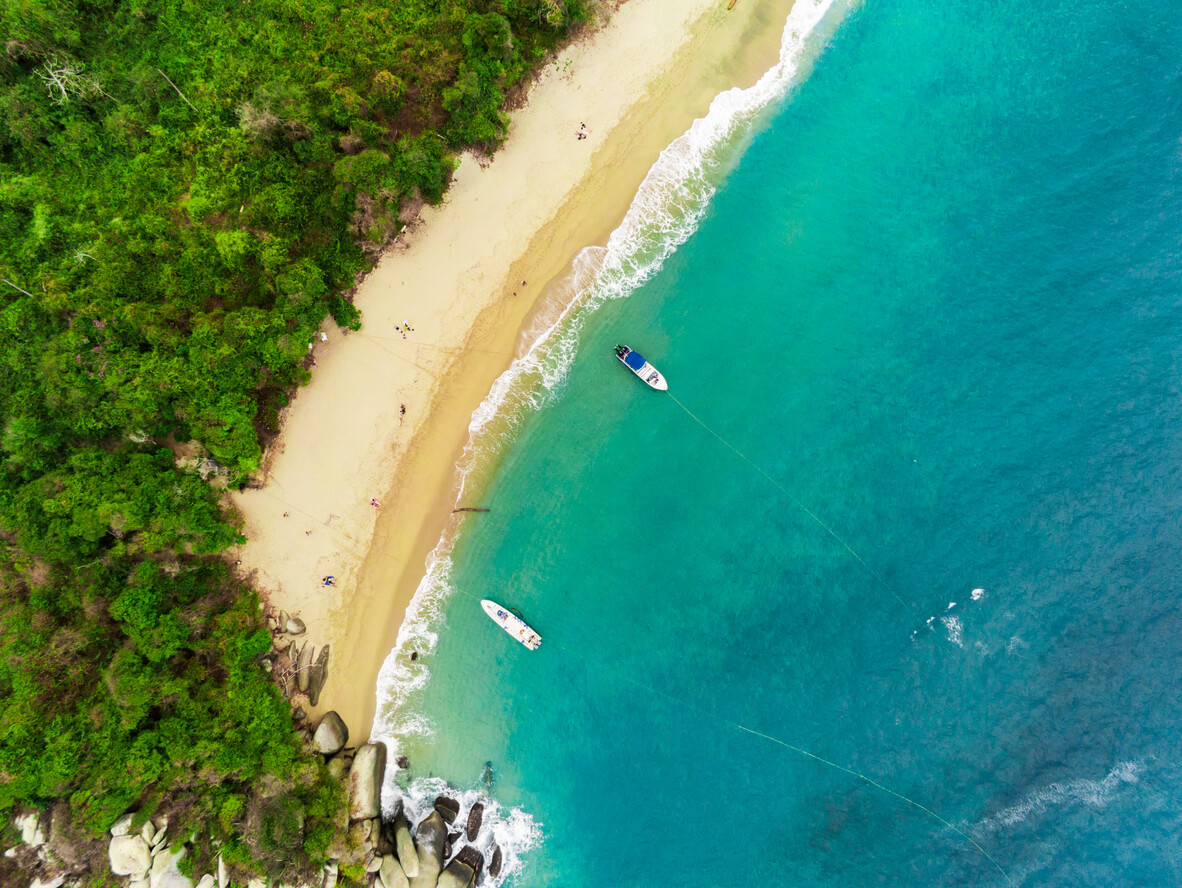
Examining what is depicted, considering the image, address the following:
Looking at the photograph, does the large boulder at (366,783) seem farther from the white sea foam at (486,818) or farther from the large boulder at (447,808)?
the large boulder at (447,808)

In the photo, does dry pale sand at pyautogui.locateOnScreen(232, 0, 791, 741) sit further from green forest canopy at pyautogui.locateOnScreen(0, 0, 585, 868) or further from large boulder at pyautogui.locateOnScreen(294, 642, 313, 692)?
green forest canopy at pyautogui.locateOnScreen(0, 0, 585, 868)

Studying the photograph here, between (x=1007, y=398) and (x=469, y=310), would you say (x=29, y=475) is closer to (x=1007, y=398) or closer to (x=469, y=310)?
(x=469, y=310)

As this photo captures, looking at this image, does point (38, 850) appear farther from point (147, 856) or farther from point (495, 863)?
point (495, 863)

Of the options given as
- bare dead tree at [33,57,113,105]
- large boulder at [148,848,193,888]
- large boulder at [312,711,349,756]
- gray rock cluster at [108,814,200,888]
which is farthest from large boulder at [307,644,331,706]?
bare dead tree at [33,57,113,105]

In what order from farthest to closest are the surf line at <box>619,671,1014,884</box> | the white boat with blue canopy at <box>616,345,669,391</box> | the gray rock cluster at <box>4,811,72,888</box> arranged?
the white boat with blue canopy at <box>616,345,669,391</box> → the surf line at <box>619,671,1014,884</box> → the gray rock cluster at <box>4,811,72,888</box>

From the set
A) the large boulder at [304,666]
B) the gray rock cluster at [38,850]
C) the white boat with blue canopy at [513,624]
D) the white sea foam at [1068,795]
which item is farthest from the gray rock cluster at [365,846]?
the white sea foam at [1068,795]

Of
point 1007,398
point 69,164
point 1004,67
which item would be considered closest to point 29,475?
point 69,164
